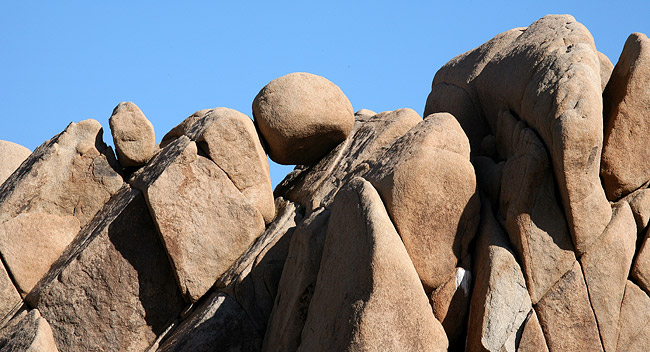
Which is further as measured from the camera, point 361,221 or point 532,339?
point 361,221

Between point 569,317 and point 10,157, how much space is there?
11.0 metres

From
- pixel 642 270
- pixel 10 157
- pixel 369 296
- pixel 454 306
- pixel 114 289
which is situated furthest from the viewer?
pixel 10 157

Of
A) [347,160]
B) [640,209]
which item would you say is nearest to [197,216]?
[347,160]

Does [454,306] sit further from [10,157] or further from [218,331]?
[10,157]

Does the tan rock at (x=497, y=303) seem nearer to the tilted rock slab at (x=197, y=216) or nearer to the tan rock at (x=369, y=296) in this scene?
the tan rock at (x=369, y=296)

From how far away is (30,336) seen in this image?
11.0 metres

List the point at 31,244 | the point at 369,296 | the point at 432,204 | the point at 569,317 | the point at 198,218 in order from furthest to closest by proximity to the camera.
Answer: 1. the point at 31,244
2. the point at 198,218
3. the point at 432,204
4. the point at 569,317
5. the point at 369,296

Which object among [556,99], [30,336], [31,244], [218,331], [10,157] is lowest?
[30,336]

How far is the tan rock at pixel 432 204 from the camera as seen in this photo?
9.81 metres

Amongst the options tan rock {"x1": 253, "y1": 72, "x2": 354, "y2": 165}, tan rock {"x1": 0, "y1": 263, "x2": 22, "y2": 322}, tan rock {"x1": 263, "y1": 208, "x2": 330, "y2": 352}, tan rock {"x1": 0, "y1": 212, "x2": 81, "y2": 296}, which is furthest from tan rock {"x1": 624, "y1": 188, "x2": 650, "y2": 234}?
tan rock {"x1": 0, "y1": 263, "x2": 22, "y2": 322}

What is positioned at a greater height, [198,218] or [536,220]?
[536,220]

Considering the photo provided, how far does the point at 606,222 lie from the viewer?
32.2 ft

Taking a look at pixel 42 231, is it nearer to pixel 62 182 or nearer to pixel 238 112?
pixel 62 182

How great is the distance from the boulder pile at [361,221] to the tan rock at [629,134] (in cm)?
3
